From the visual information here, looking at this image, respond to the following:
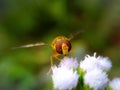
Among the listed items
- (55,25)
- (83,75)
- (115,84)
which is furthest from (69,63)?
(55,25)

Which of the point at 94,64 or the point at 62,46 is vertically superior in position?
the point at 62,46

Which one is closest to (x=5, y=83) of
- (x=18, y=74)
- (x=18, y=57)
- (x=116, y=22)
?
(x=18, y=74)

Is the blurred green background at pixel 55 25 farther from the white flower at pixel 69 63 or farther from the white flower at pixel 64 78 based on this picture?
the white flower at pixel 64 78

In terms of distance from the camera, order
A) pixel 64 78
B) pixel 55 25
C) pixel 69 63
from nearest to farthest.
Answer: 1. pixel 64 78
2. pixel 69 63
3. pixel 55 25

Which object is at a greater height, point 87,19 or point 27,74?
point 87,19

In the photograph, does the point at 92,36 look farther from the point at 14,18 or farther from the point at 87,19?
the point at 14,18

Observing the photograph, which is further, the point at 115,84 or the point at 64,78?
the point at 115,84

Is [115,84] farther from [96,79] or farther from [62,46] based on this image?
[62,46]
